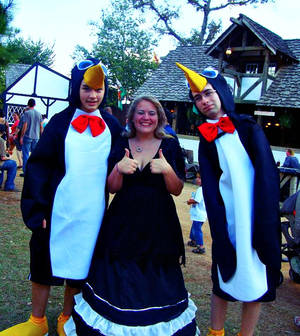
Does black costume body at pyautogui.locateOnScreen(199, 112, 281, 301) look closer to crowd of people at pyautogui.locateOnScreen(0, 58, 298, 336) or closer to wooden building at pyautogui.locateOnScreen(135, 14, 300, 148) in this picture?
crowd of people at pyautogui.locateOnScreen(0, 58, 298, 336)

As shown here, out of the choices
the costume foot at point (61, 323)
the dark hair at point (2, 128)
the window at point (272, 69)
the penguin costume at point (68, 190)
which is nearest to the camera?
the penguin costume at point (68, 190)

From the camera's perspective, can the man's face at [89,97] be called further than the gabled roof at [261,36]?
No

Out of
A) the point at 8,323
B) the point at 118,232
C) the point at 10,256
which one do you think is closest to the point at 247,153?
the point at 118,232

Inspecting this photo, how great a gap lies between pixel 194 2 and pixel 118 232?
904 inches

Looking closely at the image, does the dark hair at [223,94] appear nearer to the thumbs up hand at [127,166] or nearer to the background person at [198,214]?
the thumbs up hand at [127,166]

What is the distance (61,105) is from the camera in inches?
874

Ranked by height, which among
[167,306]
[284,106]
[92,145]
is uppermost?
[284,106]

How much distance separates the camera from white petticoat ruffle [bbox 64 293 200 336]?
2.19m

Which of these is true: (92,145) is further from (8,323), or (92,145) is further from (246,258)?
(8,323)

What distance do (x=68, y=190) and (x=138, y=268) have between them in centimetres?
68

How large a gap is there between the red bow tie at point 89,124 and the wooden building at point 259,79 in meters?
11.3

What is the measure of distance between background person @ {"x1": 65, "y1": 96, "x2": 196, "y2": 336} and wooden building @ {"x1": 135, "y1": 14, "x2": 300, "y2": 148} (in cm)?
1126

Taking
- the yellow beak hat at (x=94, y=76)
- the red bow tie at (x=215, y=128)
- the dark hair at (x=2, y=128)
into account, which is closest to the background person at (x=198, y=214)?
the red bow tie at (x=215, y=128)

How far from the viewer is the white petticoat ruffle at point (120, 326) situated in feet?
7.20
